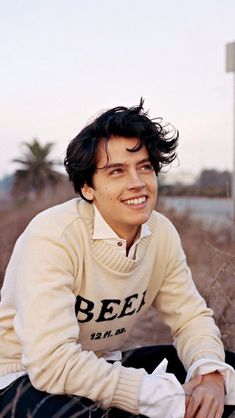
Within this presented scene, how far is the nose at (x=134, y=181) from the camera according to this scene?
6.68 ft

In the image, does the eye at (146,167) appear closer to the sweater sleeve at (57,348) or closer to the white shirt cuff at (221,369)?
the sweater sleeve at (57,348)

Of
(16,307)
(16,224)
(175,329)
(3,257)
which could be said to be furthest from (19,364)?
(16,224)

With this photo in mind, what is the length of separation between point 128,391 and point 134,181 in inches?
27.3

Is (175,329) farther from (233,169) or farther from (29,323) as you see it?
(233,169)

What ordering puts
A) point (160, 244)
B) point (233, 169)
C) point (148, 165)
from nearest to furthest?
point (148, 165), point (160, 244), point (233, 169)

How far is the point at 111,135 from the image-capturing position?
2045 mm

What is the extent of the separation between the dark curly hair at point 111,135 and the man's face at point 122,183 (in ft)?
0.08

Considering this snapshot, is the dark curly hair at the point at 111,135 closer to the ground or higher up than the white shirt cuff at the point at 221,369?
higher up

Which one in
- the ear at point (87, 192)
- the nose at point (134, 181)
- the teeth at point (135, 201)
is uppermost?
the nose at point (134, 181)

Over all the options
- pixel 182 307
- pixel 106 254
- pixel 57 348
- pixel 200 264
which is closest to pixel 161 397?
pixel 57 348

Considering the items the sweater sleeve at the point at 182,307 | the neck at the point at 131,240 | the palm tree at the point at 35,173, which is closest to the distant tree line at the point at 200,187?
the palm tree at the point at 35,173

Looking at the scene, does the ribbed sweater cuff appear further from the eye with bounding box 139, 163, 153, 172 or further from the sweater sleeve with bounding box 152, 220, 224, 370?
the eye with bounding box 139, 163, 153, 172

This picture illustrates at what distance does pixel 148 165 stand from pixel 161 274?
488 mm

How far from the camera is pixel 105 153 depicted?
2.05 m
